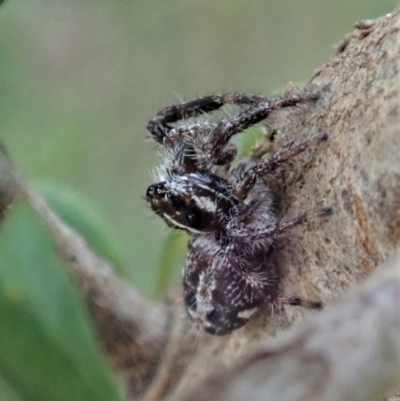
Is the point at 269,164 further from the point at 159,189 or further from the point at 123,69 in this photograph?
the point at 123,69

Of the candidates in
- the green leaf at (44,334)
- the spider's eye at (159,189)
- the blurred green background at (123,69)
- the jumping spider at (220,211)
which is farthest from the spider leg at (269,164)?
the blurred green background at (123,69)

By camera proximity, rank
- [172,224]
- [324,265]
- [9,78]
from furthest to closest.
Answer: [9,78]
[172,224]
[324,265]

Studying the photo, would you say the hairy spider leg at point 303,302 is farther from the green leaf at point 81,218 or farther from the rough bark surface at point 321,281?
the green leaf at point 81,218

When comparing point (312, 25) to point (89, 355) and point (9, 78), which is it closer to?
point (9, 78)

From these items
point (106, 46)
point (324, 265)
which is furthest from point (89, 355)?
point (106, 46)

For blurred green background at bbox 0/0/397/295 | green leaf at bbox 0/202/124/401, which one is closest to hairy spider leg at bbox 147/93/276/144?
green leaf at bbox 0/202/124/401
